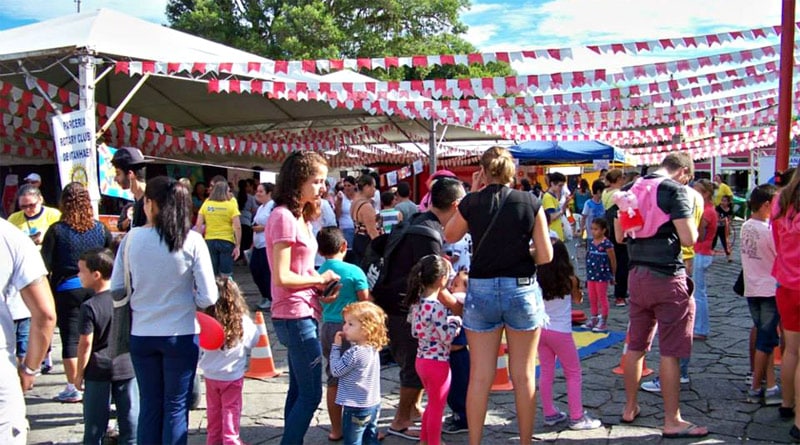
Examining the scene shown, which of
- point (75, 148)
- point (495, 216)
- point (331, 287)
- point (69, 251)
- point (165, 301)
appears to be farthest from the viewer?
point (75, 148)

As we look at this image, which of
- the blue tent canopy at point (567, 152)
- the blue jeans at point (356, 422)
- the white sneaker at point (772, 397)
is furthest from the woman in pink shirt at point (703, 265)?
the blue tent canopy at point (567, 152)

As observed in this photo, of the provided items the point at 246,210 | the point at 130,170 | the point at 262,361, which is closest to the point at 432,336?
the point at 130,170

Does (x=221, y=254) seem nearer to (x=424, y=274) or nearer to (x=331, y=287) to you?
(x=424, y=274)

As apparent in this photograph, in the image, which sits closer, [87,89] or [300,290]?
[300,290]

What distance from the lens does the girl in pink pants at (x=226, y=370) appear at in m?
3.89

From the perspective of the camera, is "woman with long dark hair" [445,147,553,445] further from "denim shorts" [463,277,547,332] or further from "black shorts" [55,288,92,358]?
"black shorts" [55,288,92,358]

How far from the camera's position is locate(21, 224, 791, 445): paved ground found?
432 centimetres

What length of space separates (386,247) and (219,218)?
455cm

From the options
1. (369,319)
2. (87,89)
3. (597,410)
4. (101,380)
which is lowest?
(597,410)

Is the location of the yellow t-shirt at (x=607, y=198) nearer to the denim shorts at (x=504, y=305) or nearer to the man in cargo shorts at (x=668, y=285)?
the man in cargo shorts at (x=668, y=285)

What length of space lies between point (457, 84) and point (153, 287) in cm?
595

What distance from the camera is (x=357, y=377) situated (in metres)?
3.74

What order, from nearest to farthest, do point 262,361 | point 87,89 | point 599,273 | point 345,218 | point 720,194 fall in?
point 262,361 → point 87,89 → point 599,273 → point 345,218 → point 720,194

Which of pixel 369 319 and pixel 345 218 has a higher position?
pixel 345 218
